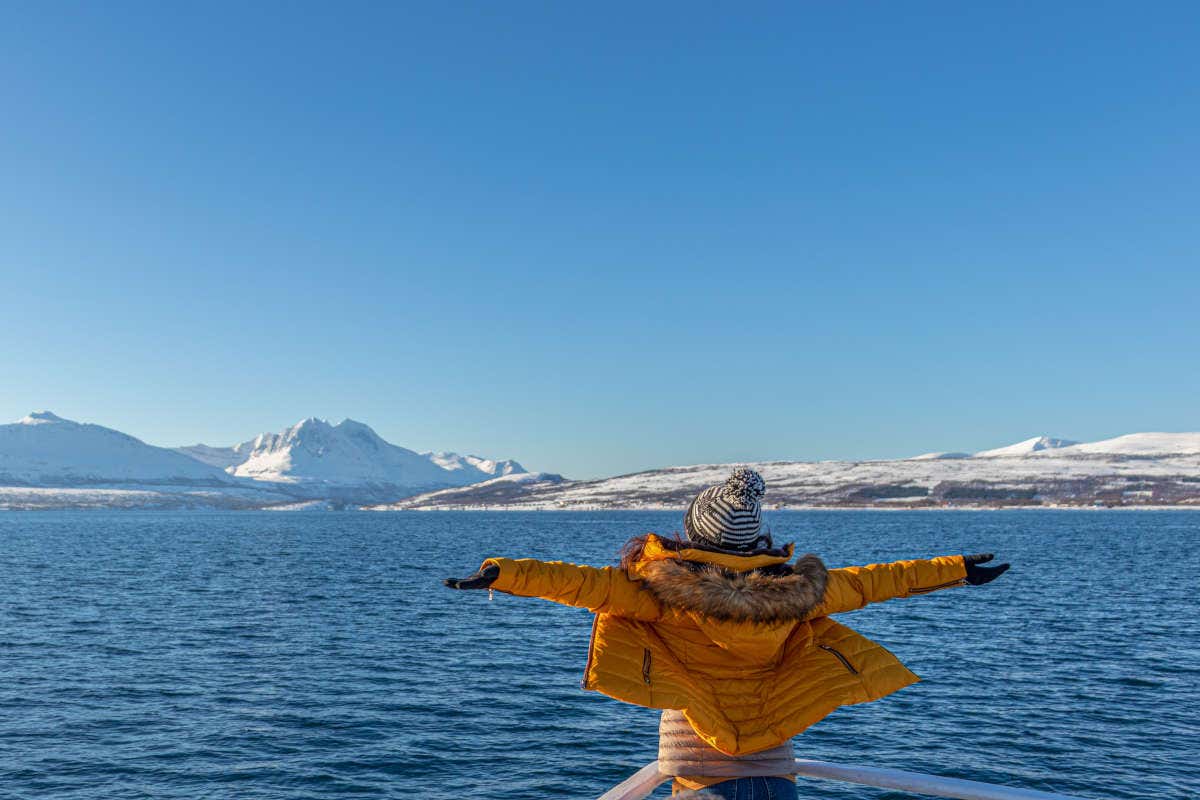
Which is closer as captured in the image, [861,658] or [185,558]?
[861,658]

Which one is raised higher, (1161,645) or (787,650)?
(787,650)

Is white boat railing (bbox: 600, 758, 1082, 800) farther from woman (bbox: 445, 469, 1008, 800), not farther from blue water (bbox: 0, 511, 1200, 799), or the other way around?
blue water (bbox: 0, 511, 1200, 799)

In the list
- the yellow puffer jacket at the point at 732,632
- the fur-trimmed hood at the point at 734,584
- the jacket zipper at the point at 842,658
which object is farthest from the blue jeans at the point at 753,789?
the fur-trimmed hood at the point at 734,584

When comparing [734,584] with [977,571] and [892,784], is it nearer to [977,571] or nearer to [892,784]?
[977,571]

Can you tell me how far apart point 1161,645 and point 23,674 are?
55.5 m

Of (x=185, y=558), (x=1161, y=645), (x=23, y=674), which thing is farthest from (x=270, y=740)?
(x=185, y=558)

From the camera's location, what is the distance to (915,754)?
84.4ft

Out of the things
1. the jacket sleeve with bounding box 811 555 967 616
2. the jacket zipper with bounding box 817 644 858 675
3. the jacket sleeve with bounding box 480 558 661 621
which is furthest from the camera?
the jacket sleeve with bounding box 811 555 967 616

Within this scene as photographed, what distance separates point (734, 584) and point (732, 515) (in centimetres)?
51

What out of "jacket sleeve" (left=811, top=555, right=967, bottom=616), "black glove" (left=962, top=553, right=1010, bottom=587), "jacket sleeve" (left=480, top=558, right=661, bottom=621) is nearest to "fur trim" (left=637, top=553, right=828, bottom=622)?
"jacket sleeve" (left=480, top=558, right=661, bottom=621)

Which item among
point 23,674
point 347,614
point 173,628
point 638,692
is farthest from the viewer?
point 347,614

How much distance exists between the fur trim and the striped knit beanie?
252mm

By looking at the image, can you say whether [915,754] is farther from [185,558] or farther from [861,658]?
[185,558]

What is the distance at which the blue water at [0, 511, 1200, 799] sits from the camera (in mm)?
24219
